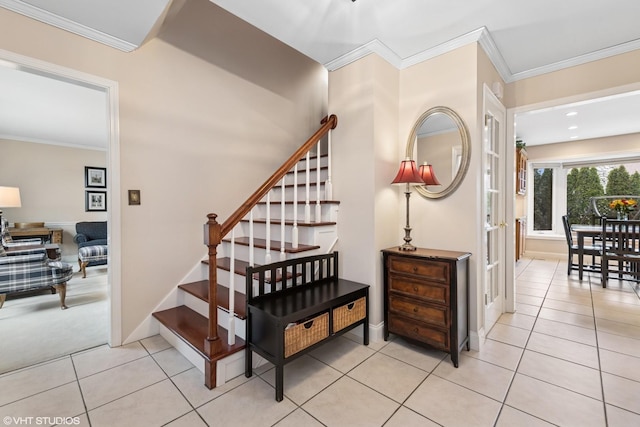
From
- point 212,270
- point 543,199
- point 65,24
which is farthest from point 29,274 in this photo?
point 543,199

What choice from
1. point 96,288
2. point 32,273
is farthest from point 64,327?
point 96,288

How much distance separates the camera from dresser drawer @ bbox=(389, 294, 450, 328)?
207cm

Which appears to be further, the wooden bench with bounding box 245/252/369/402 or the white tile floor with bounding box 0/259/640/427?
the wooden bench with bounding box 245/252/369/402

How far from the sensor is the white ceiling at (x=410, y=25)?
75.6 inches

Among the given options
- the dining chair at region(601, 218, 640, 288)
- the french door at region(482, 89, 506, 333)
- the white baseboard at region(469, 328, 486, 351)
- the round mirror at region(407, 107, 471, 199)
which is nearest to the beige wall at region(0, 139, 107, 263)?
the round mirror at region(407, 107, 471, 199)

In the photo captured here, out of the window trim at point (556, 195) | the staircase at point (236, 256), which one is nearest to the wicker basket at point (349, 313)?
the staircase at point (236, 256)

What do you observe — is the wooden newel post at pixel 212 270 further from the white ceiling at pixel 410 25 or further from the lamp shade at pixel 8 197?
the lamp shade at pixel 8 197

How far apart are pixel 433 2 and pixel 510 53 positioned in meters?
1.15

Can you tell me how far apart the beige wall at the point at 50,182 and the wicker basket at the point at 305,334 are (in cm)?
663

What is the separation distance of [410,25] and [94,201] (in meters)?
7.34

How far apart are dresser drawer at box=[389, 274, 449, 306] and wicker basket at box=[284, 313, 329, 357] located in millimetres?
686

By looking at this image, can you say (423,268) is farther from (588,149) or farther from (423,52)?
(588,149)

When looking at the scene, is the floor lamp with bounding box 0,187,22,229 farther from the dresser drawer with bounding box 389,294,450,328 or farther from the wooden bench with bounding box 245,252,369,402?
the dresser drawer with bounding box 389,294,450,328

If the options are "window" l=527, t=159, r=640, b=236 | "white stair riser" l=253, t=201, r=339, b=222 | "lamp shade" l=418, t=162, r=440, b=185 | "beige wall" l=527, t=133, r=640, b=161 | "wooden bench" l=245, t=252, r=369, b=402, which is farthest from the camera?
"window" l=527, t=159, r=640, b=236
